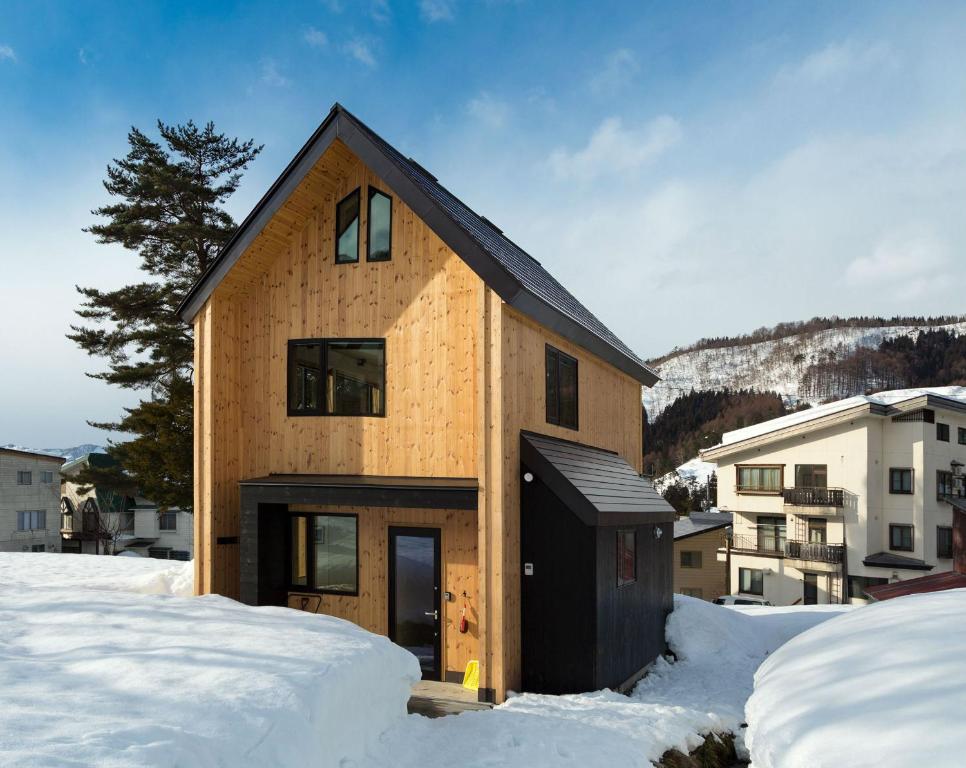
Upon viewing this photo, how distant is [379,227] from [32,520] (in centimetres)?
3655

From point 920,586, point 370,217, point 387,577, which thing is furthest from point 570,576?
point 370,217

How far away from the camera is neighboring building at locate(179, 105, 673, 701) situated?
952 cm

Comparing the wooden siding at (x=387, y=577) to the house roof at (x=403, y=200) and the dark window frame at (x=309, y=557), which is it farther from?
the house roof at (x=403, y=200)

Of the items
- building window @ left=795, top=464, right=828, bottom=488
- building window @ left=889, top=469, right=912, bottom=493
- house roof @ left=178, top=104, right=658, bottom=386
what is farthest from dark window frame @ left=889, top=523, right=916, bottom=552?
house roof @ left=178, top=104, right=658, bottom=386

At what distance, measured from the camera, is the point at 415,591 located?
1033cm

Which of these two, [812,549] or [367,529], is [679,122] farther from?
Answer: [812,549]

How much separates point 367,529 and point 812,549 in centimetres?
2916

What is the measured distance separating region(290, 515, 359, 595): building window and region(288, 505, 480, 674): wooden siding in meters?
0.13

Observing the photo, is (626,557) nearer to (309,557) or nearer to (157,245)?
(309,557)

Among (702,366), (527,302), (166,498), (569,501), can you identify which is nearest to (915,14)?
(527,302)

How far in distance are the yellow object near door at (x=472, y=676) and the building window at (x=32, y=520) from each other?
36377 millimetres

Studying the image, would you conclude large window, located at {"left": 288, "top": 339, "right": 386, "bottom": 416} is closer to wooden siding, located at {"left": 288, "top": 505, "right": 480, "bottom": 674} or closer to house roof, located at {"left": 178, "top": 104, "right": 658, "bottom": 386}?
wooden siding, located at {"left": 288, "top": 505, "right": 480, "bottom": 674}

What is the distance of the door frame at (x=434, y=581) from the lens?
32.9ft

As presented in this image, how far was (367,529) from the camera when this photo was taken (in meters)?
10.6
